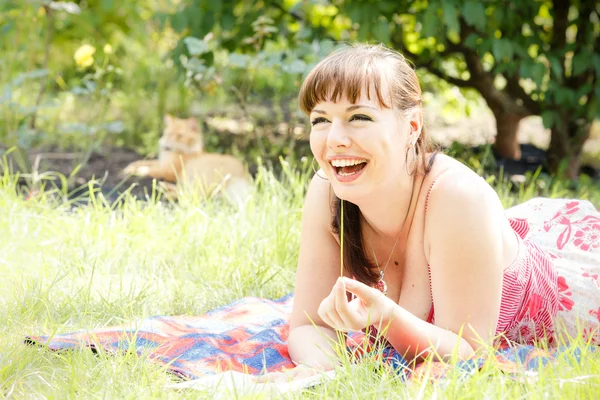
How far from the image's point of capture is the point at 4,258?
8.64 ft

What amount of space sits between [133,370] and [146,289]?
61 cm

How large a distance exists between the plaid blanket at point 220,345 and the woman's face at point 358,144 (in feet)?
1.30

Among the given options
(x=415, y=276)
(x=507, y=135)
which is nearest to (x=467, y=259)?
(x=415, y=276)

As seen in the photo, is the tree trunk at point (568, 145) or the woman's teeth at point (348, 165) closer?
the woman's teeth at point (348, 165)

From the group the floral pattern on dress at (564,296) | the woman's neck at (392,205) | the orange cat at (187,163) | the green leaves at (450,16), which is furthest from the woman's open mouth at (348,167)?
the green leaves at (450,16)

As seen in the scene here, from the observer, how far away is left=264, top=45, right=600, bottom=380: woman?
5.79 ft

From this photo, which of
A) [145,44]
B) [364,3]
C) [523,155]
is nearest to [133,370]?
[364,3]

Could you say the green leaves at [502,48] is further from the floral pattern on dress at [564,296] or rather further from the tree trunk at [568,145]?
the floral pattern on dress at [564,296]

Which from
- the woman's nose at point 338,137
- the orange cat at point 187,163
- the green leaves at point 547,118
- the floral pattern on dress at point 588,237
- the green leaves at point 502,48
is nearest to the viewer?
the woman's nose at point 338,137

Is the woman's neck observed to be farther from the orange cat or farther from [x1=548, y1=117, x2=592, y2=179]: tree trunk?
[x1=548, y1=117, x2=592, y2=179]: tree trunk

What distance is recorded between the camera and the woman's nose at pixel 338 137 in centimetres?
175

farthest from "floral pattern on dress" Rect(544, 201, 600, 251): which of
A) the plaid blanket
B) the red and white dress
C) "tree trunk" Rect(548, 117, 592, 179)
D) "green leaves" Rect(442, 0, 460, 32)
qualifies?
"tree trunk" Rect(548, 117, 592, 179)

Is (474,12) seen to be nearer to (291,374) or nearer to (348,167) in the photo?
(348,167)

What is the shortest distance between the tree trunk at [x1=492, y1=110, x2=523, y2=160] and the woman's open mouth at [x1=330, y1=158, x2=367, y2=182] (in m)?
3.40
